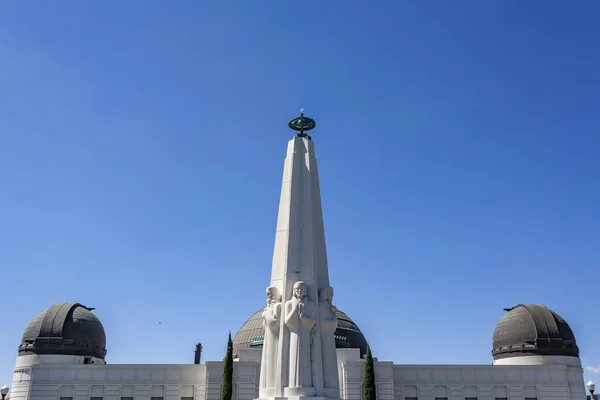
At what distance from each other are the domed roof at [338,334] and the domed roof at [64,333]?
12.7m

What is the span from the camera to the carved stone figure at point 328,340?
1575 cm

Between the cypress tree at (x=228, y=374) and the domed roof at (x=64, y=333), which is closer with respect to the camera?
the cypress tree at (x=228, y=374)

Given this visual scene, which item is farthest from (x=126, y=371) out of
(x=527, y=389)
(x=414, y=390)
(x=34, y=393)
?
(x=527, y=389)

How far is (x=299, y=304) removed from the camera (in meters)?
15.5

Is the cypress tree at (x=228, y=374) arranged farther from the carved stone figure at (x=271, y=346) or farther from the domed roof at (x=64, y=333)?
the carved stone figure at (x=271, y=346)

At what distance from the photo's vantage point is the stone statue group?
602 inches

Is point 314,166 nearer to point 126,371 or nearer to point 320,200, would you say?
point 320,200

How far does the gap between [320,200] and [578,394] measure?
41.8 m

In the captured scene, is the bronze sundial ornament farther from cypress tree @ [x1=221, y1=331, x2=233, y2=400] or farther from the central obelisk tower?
cypress tree @ [x1=221, y1=331, x2=233, y2=400]

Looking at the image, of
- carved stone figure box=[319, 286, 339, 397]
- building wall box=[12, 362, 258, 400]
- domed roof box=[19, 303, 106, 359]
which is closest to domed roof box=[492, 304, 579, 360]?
building wall box=[12, 362, 258, 400]

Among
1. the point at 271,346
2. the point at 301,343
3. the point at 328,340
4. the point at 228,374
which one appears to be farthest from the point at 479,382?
the point at 301,343

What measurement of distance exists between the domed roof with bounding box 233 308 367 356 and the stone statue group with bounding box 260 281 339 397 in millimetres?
34150

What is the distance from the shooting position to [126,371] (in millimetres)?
47000

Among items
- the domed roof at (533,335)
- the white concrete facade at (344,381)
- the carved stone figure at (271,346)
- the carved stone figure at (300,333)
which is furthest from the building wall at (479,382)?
the carved stone figure at (300,333)
